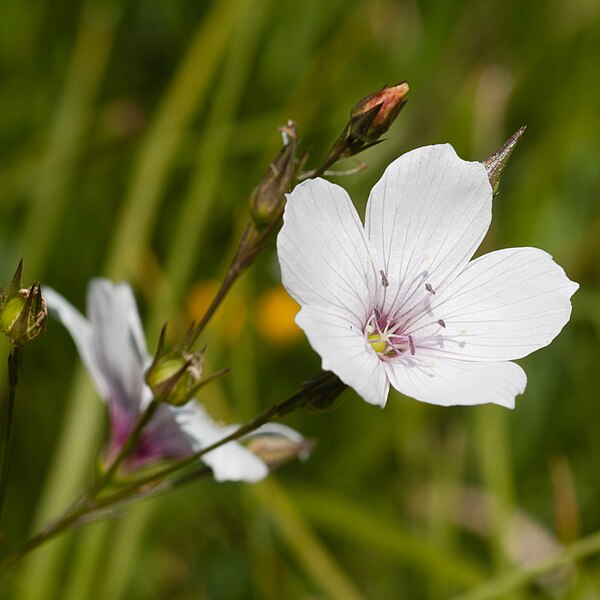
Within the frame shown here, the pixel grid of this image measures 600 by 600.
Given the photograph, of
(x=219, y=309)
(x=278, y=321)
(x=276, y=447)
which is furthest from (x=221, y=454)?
(x=278, y=321)

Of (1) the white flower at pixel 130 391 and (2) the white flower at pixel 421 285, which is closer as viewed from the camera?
(2) the white flower at pixel 421 285

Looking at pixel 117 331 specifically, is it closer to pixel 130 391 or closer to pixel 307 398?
pixel 130 391

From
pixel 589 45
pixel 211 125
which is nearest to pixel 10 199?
pixel 211 125

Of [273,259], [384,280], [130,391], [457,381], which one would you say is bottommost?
[457,381]

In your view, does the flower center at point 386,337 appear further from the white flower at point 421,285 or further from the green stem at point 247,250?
the green stem at point 247,250

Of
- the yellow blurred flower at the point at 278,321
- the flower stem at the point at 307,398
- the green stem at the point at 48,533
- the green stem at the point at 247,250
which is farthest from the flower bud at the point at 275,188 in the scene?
the yellow blurred flower at the point at 278,321
